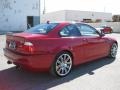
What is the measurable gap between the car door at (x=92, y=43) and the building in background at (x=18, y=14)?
68.1ft

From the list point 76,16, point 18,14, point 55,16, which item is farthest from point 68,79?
point 55,16

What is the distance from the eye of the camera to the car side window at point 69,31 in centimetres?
584

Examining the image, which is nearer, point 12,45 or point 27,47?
point 27,47

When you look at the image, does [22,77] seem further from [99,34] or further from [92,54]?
[99,34]

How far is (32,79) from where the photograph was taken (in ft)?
17.9

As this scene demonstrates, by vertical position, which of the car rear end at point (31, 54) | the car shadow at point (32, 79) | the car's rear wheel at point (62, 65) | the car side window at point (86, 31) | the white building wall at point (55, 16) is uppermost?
the white building wall at point (55, 16)

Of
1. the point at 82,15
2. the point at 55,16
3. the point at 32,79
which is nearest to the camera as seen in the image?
the point at 32,79

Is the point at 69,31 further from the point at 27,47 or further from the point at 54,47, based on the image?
the point at 27,47

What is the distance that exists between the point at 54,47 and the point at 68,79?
916mm

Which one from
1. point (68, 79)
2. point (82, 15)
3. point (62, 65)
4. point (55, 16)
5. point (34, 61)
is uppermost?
point (82, 15)

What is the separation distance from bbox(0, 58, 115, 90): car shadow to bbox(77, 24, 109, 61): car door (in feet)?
1.54

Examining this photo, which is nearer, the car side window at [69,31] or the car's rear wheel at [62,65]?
the car's rear wheel at [62,65]

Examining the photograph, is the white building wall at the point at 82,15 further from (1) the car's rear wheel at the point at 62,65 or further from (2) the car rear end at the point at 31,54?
(2) the car rear end at the point at 31,54

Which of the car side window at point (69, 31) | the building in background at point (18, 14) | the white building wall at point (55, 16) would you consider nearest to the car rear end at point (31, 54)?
the car side window at point (69, 31)
